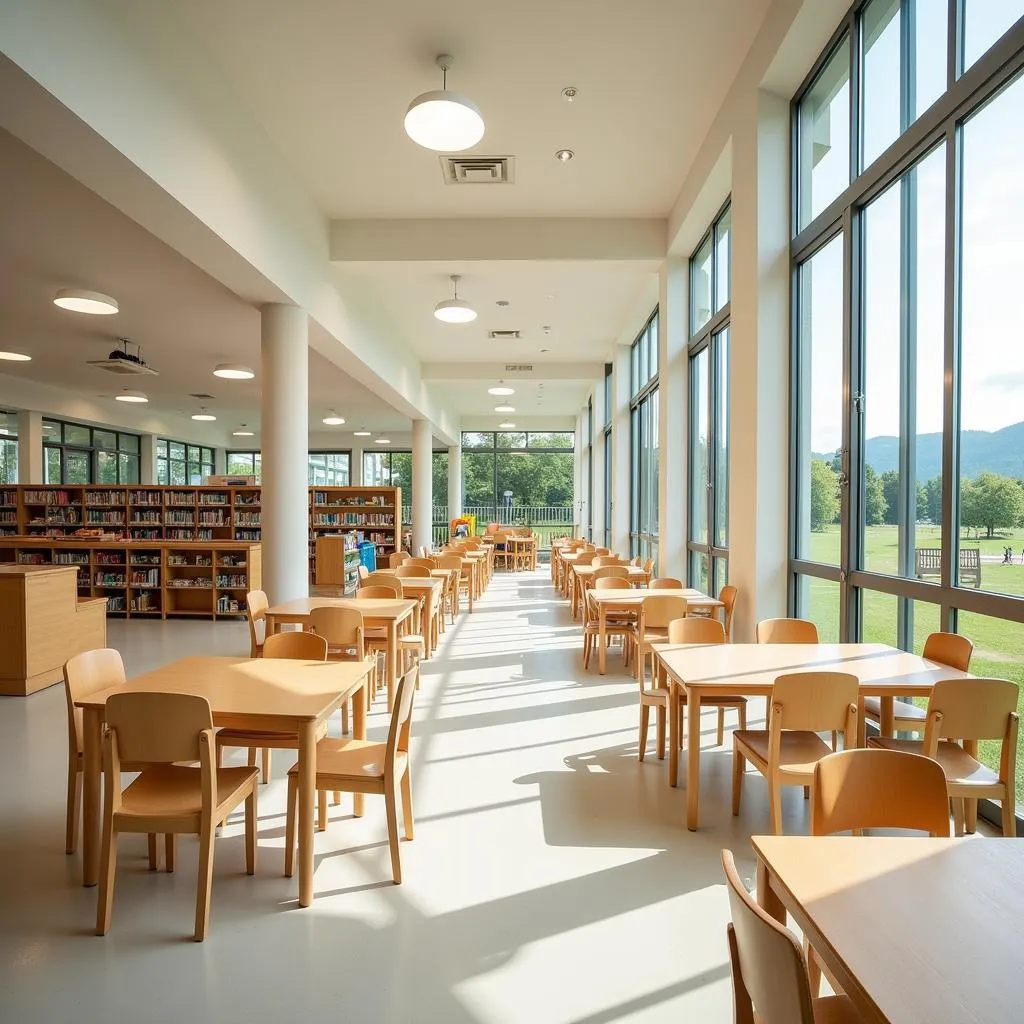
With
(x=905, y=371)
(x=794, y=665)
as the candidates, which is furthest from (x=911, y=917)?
(x=905, y=371)

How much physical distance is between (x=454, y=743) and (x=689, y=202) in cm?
488

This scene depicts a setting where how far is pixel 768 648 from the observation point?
3.53 metres

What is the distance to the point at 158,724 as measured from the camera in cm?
222

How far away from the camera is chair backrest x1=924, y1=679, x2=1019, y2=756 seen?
241 centimetres

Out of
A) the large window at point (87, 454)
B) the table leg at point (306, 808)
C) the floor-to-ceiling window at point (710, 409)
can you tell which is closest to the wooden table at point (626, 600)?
the floor-to-ceiling window at point (710, 409)

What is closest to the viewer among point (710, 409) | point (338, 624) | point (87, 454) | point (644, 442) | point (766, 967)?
point (766, 967)

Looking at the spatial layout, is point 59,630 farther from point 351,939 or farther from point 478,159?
point 478,159

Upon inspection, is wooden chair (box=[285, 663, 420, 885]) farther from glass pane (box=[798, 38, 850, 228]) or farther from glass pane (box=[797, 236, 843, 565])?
glass pane (box=[798, 38, 850, 228])

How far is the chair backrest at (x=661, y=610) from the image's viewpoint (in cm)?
493

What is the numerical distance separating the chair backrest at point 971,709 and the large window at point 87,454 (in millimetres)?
14622

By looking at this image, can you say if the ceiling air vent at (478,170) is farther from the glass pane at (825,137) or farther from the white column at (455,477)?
A: the white column at (455,477)

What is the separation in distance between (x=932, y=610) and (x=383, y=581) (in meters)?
4.30

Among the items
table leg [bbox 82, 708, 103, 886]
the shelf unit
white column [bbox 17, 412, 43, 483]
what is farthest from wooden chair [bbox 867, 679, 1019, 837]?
white column [bbox 17, 412, 43, 483]

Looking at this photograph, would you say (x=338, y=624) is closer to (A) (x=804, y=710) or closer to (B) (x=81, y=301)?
(A) (x=804, y=710)
